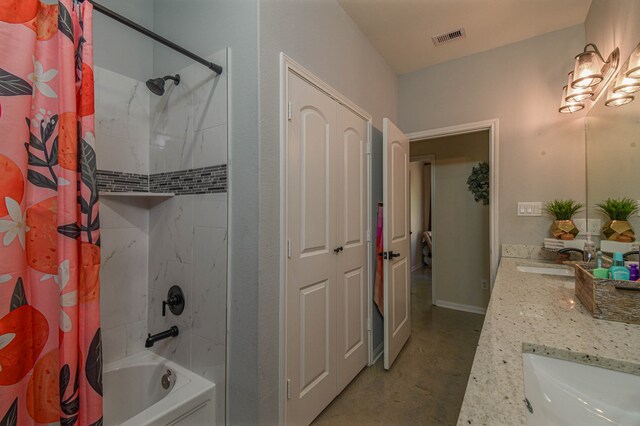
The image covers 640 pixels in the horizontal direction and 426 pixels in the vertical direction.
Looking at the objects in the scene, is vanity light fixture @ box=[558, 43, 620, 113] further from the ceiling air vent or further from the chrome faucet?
the chrome faucet

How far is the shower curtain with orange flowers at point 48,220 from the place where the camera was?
0.74 m

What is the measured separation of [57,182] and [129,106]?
1.19 meters

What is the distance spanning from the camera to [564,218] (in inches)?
86.3

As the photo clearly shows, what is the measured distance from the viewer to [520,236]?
244 centimetres

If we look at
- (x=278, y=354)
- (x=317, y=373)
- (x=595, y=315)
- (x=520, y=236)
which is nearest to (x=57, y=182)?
(x=278, y=354)

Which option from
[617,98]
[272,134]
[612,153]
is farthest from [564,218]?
[272,134]

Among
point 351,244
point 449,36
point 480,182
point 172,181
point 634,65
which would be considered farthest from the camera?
point 480,182

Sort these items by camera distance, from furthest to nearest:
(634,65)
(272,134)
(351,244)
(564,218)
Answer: (564,218)
(351,244)
(272,134)
(634,65)

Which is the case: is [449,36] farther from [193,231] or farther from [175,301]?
[175,301]

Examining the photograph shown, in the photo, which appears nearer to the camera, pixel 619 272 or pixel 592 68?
pixel 619 272

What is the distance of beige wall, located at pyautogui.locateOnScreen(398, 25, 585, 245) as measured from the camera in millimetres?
2254

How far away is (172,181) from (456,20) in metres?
2.45

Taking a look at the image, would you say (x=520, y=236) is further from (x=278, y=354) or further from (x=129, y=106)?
(x=129, y=106)

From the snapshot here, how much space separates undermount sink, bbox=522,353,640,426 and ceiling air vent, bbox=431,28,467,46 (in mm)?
2520
